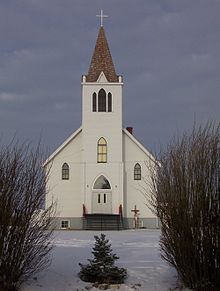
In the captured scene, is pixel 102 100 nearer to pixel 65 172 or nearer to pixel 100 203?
pixel 65 172

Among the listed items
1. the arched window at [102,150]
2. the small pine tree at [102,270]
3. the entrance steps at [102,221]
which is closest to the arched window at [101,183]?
the arched window at [102,150]

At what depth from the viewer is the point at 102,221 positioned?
145ft

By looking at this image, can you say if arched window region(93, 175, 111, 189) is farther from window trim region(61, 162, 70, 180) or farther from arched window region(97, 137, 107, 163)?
window trim region(61, 162, 70, 180)

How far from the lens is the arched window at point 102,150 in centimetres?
4661

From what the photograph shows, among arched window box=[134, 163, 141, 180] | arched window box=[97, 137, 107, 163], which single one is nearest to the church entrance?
arched window box=[97, 137, 107, 163]

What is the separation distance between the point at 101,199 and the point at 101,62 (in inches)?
478

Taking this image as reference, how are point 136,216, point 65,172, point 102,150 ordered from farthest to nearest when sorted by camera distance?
point 65,172, point 102,150, point 136,216

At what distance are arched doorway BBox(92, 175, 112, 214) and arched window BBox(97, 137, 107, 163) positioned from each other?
187cm

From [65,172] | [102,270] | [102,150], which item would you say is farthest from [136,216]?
[102,270]

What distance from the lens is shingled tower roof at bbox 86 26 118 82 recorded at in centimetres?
4816

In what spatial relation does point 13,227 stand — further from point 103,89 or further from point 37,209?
point 103,89

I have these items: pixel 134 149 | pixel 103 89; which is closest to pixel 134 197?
pixel 134 149

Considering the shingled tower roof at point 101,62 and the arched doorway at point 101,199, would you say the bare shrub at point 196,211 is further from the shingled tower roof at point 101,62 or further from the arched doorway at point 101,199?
the shingled tower roof at point 101,62

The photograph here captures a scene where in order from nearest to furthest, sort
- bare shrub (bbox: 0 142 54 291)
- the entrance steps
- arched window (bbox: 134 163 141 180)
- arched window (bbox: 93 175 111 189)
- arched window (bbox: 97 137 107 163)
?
bare shrub (bbox: 0 142 54 291) → the entrance steps → arched window (bbox: 93 175 111 189) → arched window (bbox: 97 137 107 163) → arched window (bbox: 134 163 141 180)
